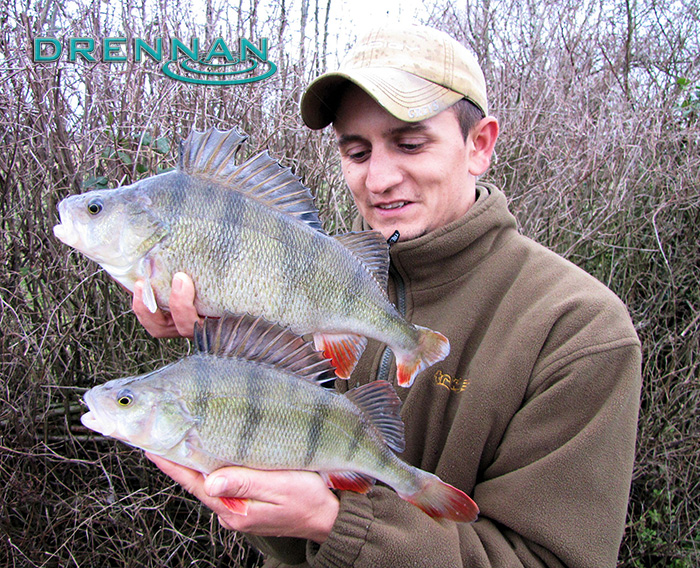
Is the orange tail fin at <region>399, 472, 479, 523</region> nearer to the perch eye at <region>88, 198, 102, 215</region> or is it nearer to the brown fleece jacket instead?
the brown fleece jacket

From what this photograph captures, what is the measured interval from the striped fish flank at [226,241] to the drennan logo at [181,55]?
2249 millimetres

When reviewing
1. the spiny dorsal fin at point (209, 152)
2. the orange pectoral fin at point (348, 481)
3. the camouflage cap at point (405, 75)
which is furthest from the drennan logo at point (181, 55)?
the orange pectoral fin at point (348, 481)

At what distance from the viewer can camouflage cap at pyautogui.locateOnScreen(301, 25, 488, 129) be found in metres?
1.33

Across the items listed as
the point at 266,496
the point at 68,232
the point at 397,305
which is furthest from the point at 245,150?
the point at 266,496

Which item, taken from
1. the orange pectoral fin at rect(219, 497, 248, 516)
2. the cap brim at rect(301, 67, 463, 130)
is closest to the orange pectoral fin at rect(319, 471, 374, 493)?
the orange pectoral fin at rect(219, 497, 248, 516)

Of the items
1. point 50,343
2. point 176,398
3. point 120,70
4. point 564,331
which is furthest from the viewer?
point 120,70

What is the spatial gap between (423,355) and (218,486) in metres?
0.54

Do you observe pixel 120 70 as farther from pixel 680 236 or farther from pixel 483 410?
pixel 680 236

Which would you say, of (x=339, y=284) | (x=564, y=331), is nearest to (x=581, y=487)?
(x=564, y=331)

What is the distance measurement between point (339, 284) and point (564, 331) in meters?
0.68

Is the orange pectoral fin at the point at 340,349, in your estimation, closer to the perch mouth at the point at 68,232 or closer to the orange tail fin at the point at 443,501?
the orange tail fin at the point at 443,501

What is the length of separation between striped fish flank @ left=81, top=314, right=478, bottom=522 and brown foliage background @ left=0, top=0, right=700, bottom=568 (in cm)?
184

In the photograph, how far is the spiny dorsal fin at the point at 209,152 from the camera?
108 cm

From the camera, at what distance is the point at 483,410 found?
139 cm
